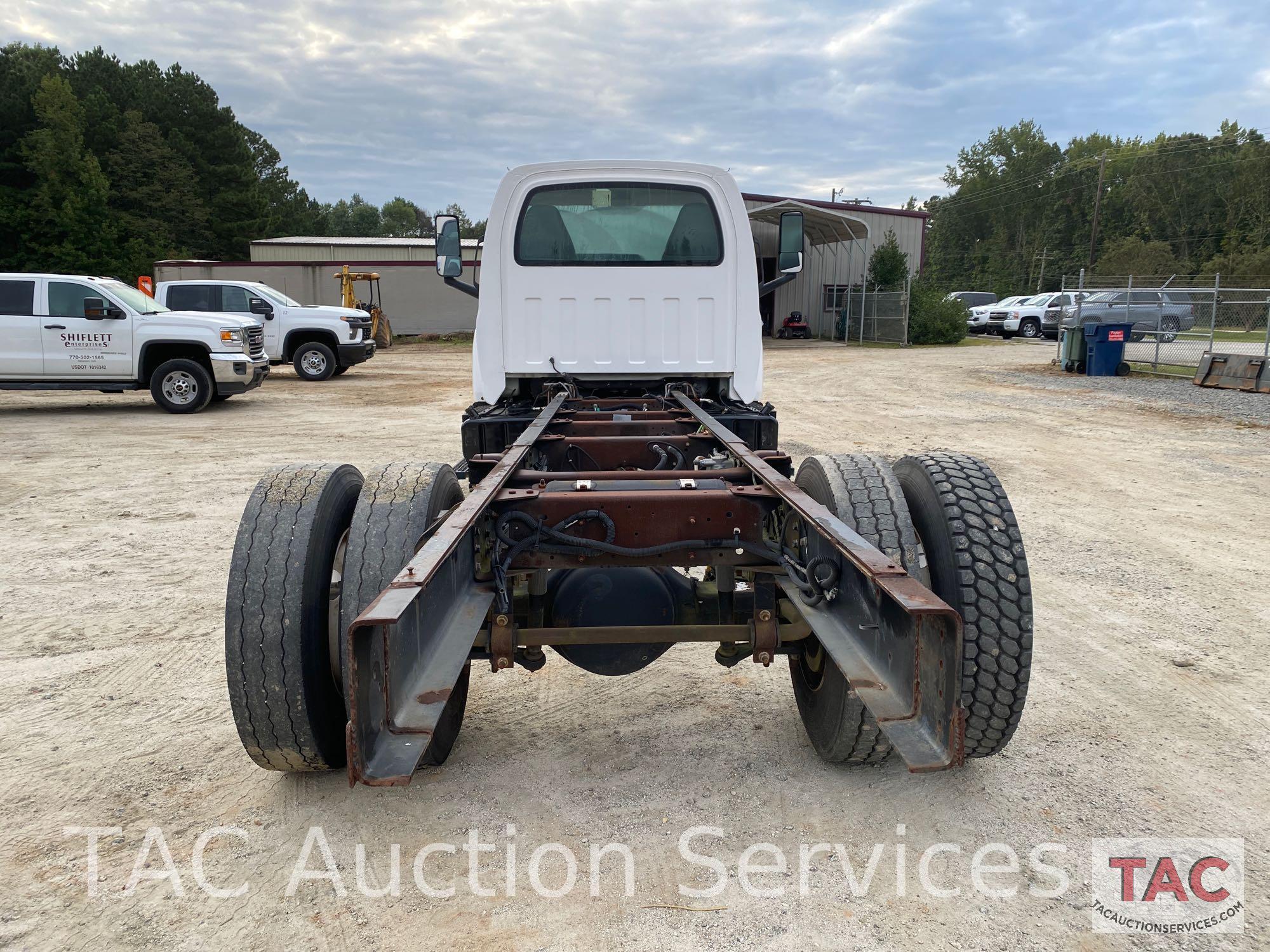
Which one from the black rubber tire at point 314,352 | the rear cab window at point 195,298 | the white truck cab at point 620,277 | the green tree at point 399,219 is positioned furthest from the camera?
the green tree at point 399,219

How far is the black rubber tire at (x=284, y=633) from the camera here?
257 centimetres

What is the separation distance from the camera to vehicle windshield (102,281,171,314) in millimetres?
12477

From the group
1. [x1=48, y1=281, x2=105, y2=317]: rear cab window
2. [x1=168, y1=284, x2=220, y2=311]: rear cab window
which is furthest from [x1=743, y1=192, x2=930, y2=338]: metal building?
[x1=48, y1=281, x2=105, y2=317]: rear cab window

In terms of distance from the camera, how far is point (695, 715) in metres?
3.47

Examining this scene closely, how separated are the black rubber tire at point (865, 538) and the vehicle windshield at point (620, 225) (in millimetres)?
2848

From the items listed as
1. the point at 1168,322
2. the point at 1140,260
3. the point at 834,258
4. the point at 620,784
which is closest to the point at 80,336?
the point at 620,784

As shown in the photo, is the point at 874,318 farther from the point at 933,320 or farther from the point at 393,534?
the point at 393,534

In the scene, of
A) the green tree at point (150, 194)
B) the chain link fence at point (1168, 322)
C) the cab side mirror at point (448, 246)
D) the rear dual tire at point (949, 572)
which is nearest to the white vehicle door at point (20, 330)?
the cab side mirror at point (448, 246)

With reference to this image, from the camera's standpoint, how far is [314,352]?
18.3 m

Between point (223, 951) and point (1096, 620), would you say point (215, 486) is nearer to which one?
point (223, 951)

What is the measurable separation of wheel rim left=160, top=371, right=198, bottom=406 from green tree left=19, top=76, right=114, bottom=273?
3732cm

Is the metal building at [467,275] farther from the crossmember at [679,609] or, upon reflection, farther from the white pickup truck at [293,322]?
the crossmember at [679,609]

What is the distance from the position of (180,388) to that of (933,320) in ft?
78.6

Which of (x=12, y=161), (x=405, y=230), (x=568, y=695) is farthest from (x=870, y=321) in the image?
(x=405, y=230)
